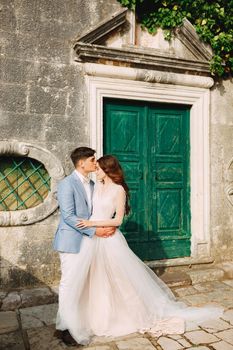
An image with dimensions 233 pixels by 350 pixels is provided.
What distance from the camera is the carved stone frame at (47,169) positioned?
428 centimetres

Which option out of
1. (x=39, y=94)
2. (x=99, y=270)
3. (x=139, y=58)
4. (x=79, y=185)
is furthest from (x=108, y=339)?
(x=139, y=58)

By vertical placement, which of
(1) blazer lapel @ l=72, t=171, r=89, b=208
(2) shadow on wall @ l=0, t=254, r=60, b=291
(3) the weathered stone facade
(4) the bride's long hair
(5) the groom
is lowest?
(2) shadow on wall @ l=0, t=254, r=60, b=291

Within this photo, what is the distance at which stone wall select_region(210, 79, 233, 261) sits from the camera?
5492mm

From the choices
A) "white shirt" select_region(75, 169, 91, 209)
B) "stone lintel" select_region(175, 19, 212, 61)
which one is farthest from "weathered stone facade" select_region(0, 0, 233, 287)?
"white shirt" select_region(75, 169, 91, 209)

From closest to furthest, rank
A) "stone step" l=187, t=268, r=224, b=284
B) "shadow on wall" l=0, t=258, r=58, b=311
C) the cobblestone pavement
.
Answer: the cobblestone pavement
"shadow on wall" l=0, t=258, r=58, b=311
"stone step" l=187, t=268, r=224, b=284

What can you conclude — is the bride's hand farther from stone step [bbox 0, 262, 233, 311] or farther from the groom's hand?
stone step [bbox 0, 262, 233, 311]

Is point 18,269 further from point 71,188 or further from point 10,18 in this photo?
point 10,18

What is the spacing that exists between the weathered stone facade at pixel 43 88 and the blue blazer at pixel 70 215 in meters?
1.31

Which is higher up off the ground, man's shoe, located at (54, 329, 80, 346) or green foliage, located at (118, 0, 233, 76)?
green foliage, located at (118, 0, 233, 76)

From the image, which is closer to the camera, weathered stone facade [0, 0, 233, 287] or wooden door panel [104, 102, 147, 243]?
weathered stone facade [0, 0, 233, 287]

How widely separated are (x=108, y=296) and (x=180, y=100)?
10.7ft

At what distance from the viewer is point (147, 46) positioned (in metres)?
5.25

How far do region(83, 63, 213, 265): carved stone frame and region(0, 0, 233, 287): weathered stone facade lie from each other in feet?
0.28

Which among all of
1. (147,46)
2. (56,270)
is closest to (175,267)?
(56,270)
